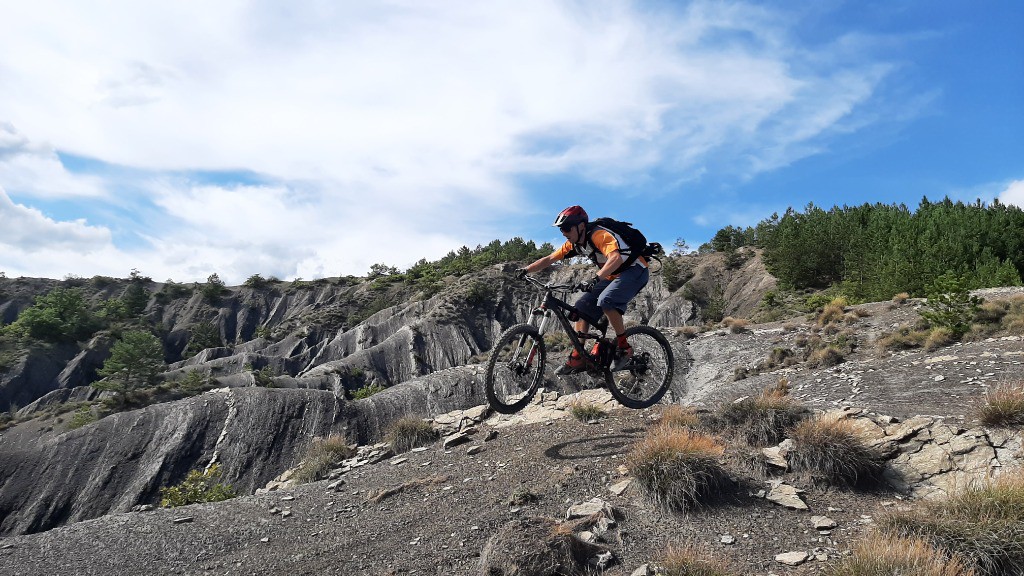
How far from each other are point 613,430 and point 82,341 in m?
88.6

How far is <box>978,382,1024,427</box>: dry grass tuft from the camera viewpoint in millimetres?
6363

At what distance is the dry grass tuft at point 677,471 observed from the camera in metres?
6.00

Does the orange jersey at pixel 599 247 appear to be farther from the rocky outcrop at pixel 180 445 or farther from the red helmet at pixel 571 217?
the rocky outcrop at pixel 180 445

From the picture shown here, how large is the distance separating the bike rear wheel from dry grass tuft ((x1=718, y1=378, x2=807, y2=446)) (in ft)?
3.27

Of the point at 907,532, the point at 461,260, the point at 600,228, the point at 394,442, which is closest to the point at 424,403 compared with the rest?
the point at 394,442

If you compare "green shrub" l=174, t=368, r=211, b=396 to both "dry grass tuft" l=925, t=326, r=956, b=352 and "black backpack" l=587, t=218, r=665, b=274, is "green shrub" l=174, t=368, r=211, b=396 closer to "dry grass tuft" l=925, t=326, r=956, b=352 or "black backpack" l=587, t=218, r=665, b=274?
"black backpack" l=587, t=218, r=665, b=274

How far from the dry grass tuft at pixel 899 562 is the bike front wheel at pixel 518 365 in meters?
4.06

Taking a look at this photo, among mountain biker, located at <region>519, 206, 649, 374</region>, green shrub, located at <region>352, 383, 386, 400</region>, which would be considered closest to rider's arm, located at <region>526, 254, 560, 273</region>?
mountain biker, located at <region>519, 206, 649, 374</region>

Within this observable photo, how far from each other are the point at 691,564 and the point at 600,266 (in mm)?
3935

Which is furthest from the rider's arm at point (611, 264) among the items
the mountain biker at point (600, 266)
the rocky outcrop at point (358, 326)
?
the rocky outcrop at point (358, 326)

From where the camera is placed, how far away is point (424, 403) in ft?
97.2

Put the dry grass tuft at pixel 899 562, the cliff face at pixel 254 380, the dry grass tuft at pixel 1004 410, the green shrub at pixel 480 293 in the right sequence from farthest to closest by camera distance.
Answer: the green shrub at pixel 480 293 < the cliff face at pixel 254 380 < the dry grass tuft at pixel 1004 410 < the dry grass tuft at pixel 899 562

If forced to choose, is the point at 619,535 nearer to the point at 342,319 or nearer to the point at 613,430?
the point at 613,430

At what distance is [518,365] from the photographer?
7.70m
